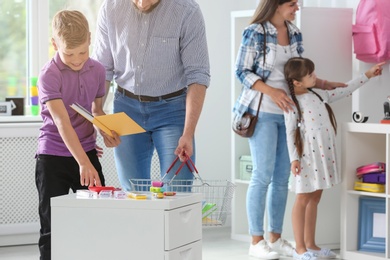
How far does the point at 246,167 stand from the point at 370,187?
2.55 feet

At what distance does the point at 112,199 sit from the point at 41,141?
1.52 ft

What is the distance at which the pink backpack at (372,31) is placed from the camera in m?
3.88

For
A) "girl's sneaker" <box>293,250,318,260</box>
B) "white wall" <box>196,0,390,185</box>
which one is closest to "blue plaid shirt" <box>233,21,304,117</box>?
"girl's sneaker" <box>293,250,318,260</box>

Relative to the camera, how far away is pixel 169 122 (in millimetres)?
2688

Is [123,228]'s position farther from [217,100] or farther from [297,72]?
[217,100]

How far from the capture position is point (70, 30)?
2.47 m

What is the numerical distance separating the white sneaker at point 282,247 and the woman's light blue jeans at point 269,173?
5cm

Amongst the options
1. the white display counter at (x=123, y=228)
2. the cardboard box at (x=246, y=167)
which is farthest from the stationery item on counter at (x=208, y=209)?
the cardboard box at (x=246, y=167)

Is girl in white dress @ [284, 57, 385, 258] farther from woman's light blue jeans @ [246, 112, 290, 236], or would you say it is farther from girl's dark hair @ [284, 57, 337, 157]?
woman's light blue jeans @ [246, 112, 290, 236]

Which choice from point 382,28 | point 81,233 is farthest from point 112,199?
point 382,28

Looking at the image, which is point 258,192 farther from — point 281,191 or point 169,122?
point 169,122

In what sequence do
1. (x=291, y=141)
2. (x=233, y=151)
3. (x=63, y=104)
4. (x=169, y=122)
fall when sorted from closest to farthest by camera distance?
(x=63, y=104) < (x=169, y=122) < (x=291, y=141) < (x=233, y=151)

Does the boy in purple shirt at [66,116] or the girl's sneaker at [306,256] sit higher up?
the boy in purple shirt at [66,116]

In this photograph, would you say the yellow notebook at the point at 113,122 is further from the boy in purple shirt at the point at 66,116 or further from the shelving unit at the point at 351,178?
the shelving unit at the point at 351,178
